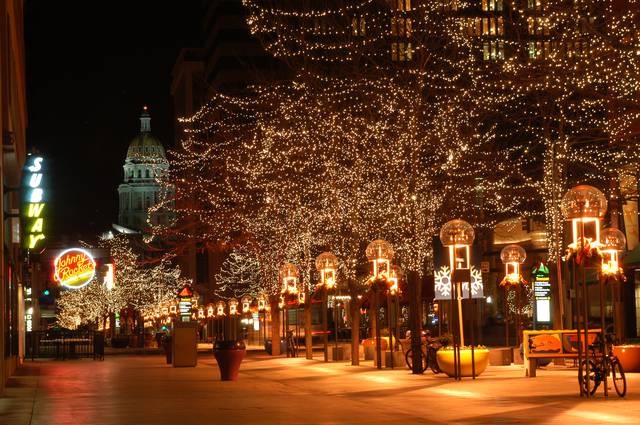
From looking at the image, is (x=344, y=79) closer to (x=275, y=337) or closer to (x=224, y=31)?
(x=275, y=337)

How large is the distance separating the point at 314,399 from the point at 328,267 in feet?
52.2

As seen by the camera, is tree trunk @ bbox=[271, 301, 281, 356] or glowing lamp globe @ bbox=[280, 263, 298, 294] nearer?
glowing lamp globe @ bbox=[280, 263, 298, 294]

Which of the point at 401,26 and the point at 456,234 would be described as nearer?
the point at 456,234

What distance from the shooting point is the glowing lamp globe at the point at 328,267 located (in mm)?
37281

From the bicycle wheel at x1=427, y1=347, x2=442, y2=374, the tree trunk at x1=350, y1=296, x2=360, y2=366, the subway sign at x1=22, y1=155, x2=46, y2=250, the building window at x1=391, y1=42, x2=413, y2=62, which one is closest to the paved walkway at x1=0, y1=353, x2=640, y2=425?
the bicycle wheel at x1=427, y1=347, x2=442, y2=374

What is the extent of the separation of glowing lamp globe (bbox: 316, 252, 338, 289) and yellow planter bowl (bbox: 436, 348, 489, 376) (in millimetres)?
10521

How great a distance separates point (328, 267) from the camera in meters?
37.3

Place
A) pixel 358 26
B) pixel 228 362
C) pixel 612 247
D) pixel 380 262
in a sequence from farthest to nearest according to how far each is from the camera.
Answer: pixel 358 26 < pixel 380 262 < pixel 228 362 < pixel 612 247

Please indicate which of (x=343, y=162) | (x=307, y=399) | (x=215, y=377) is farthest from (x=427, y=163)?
(x=307, y=399)

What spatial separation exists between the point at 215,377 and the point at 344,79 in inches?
355

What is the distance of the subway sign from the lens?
32.2 metres

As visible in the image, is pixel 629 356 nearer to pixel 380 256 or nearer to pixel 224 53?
pixel 380 256

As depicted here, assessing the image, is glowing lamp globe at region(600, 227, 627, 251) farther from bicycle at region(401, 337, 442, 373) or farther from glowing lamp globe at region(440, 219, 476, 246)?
bicycle at region(401, 337, 442, 373)

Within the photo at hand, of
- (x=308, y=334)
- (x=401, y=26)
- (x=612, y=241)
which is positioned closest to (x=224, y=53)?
(x=308, y=334)
